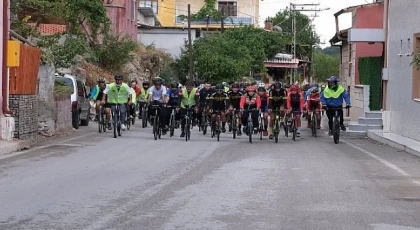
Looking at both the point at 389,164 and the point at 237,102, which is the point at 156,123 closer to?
the point at 237,102

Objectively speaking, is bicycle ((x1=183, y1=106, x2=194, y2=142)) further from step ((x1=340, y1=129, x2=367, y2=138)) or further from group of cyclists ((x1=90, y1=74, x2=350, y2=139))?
step ((x1=340, y1=129, x2=367, y2=138))

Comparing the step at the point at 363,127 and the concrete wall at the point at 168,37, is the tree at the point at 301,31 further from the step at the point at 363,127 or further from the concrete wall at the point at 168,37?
the step at the point at 363,127

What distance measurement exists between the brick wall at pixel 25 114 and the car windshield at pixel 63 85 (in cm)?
375

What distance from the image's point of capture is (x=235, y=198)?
38.6 feet

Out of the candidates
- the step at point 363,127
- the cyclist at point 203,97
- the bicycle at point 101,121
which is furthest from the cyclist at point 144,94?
the step at point 363,127

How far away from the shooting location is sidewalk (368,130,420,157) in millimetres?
21494

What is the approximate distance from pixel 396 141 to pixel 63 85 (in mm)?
11678

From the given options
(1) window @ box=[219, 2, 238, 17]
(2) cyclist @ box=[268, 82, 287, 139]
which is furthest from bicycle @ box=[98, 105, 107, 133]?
(1) window @ box=[219, 2, 238, 17]

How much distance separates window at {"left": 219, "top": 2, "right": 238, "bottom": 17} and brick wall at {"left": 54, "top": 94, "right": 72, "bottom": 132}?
66.9m

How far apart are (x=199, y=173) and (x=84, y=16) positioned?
2500 cm

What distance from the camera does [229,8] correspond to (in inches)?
3664

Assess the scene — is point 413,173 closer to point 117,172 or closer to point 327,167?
point 327,167

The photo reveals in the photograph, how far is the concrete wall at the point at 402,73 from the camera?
25.0m

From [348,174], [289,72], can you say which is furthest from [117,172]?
[289,72]
